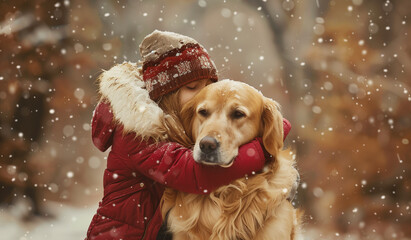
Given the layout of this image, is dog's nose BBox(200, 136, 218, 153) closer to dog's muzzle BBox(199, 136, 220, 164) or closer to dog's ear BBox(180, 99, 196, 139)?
dog's muzzle BBox(199, 136, 220, 164)

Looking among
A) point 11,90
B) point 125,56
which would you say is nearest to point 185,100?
point 125,56

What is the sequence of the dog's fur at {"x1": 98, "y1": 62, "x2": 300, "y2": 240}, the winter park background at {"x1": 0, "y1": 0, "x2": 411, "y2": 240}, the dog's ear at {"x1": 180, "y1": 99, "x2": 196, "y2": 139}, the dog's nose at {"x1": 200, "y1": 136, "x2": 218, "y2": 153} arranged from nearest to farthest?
1. the dog's nose at {"x1": 200, "y1": 136, "x2": 218, "y2": 153}
2. the dog's fur at {"x1": 98, "y1": 62, "x2": 300, "y2": 240}
3. the dog's ear at {"x1": 180, "y1": 99, "x2": 196, "y2": 139}
4. the winter park background at {"x1": 0, "y1": 0, "x2": 411, "y2": 240}

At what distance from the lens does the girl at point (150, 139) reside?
51.8 inches

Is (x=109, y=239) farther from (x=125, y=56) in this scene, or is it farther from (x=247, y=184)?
(x=125, y=56)

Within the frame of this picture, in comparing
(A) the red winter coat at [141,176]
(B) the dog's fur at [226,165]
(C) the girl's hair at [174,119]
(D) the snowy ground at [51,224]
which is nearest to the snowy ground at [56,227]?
(D) the snowy ground at [51,224]

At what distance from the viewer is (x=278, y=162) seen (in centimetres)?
140

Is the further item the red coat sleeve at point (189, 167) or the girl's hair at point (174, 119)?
the girl's hair at point (174, 119)

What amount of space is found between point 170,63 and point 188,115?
0.68 feet

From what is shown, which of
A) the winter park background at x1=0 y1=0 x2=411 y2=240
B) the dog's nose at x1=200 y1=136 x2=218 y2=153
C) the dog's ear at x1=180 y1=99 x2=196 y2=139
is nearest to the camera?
the dog's nose at x1=200 y1=136 x2=218 y2=153

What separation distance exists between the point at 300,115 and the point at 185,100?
2.20 meters

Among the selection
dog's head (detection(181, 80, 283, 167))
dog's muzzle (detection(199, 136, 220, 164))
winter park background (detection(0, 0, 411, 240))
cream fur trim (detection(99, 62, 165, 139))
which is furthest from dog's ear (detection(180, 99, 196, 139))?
winter park background (detection(0, 0, 411, 240))

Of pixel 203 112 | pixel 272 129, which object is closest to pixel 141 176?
pixel 203 112

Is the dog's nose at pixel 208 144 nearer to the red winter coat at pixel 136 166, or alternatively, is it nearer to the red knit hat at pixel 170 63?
the red winter coat at pixel 136 166

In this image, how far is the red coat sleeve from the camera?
4.24 ft
